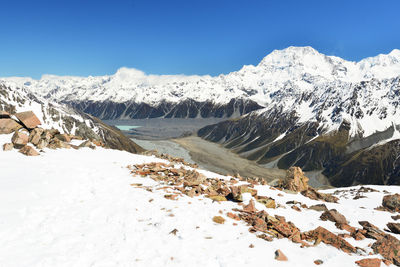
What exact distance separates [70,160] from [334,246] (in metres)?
28.6

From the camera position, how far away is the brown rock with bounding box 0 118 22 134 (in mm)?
32681

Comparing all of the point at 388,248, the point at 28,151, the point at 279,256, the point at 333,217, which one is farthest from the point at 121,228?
the point at 28,151

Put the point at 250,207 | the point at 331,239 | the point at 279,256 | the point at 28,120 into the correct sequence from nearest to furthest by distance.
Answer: the point at 279,256
the point at 331,239
the point at 250,207
the point at 28,120

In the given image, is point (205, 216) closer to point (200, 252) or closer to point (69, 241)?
point (200, 252)

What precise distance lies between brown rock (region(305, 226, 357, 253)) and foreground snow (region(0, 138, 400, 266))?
620mm

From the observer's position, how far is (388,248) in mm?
12852

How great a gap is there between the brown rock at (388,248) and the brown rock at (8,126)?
41397mm

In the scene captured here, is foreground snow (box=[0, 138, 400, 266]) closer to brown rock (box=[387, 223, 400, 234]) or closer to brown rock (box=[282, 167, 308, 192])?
brown rock (box=[387, 223, 400, 234])

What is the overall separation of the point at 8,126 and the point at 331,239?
131ft

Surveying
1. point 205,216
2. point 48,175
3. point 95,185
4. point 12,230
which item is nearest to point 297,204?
point 205,216

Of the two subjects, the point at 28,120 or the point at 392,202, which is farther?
the point at 28,120

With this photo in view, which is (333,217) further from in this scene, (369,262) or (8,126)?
(8,126)

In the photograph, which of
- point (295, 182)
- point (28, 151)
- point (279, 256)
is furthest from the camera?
point (295, 182)

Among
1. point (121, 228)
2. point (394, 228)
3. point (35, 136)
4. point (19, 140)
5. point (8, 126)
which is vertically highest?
point (8, 126)
